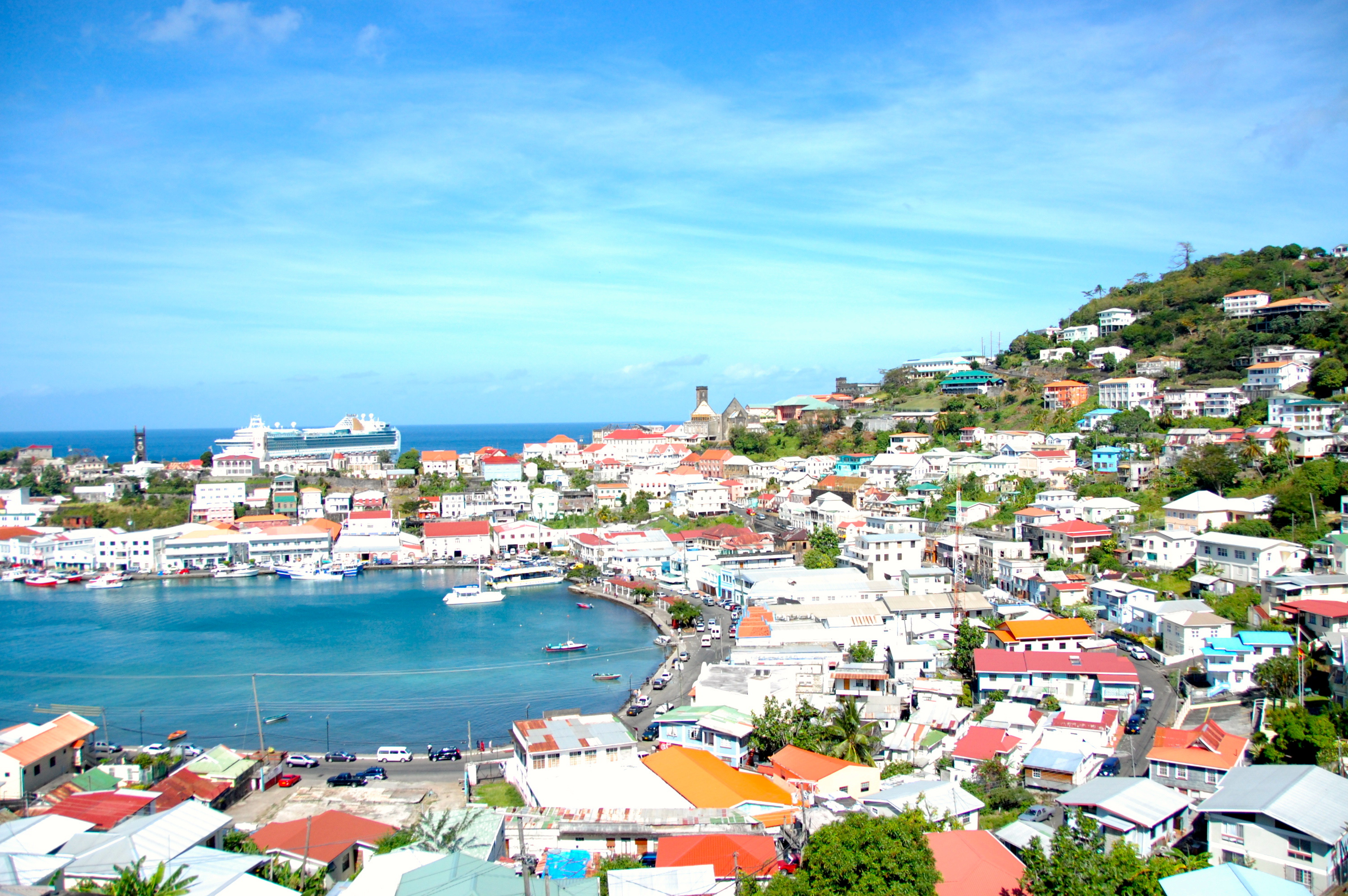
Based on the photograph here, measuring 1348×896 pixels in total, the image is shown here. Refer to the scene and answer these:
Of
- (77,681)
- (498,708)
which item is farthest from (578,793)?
(77,681)

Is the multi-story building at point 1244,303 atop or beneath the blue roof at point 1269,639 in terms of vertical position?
atop

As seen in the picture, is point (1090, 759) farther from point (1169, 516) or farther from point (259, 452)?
point (259, 452)

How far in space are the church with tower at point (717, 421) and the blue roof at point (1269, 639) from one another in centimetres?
2324

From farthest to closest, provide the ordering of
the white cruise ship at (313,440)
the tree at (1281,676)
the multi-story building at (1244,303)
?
the white cruise ship at (313,440)
the multi-story building at (1244,303)
the tree at (1281,676)

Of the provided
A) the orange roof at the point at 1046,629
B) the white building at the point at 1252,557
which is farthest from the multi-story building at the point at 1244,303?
the orange roof at the point at 1046,629

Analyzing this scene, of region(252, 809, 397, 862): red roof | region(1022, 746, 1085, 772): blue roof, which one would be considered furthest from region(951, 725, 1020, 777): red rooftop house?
region(252, 809, 397, 862): red roof

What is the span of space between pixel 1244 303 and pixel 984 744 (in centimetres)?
2089

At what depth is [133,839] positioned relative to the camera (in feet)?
20.1

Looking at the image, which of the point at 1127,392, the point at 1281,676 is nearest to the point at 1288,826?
the point at 1281,676

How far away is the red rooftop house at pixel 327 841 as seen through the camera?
6.43 m

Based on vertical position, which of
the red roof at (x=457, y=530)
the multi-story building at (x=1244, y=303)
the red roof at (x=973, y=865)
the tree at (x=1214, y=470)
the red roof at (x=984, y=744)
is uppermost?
the multi-story building at (x=1244, y=303)

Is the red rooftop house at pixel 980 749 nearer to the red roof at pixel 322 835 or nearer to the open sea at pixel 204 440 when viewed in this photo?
the red roof at pixel 322 835

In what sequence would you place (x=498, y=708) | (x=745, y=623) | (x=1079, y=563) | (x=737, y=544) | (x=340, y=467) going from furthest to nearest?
(x=340, y=467) < (x=737, y=544) < (x=1079, y=563) < (x=745, y=623) < (x=498, y=708)

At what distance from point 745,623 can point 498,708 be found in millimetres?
3327
